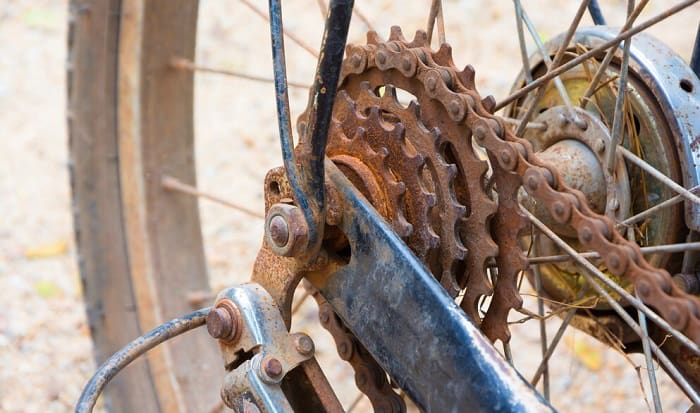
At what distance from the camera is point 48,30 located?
296 centimetres

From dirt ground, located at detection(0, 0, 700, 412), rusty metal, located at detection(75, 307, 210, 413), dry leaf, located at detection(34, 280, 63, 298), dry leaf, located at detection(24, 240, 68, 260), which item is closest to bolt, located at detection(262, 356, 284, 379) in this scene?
rusty metal, located at detection(75, 307, 210, 413)

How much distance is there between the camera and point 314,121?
2.86 feet

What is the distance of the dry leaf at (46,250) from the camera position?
2203 millimetres

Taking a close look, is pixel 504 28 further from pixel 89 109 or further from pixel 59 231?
pixel 89 109

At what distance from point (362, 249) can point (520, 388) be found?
21 cm

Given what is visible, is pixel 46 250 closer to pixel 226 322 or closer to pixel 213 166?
pixel 213 166

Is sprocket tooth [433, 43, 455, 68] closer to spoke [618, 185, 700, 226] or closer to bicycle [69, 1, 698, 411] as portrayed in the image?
bicycle [69, 1, 698, 411]

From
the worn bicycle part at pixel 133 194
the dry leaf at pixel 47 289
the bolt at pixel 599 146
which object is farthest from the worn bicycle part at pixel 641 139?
the dry leaf at pixel 47 289

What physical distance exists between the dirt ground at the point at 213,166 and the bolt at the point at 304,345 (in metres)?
0.59

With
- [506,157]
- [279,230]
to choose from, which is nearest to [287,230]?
[279,230]

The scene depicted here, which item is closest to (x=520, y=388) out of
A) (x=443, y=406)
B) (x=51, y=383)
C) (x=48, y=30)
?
(x=443, y=406)

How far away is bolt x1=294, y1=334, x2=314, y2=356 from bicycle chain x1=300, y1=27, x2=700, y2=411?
0.09m

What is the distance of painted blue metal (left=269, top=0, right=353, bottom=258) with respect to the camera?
0.85 metres

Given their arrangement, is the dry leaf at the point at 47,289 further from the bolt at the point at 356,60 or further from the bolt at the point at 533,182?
the bolt at the point at 533,182
